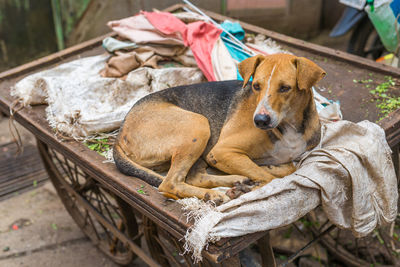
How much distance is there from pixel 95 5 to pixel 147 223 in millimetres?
4042

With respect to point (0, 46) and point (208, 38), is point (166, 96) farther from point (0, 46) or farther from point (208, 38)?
point (0, 46)

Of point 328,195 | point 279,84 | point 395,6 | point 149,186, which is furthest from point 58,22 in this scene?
point 328,195

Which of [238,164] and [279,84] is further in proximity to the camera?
[238,164]

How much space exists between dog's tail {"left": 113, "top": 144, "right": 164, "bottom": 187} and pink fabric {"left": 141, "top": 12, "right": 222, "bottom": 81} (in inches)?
42.5

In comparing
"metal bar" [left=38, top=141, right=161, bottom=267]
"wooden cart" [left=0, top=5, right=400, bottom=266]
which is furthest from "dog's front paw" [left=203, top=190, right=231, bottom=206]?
"metal bar" [left=38, top=141, right=161, bottom=267]

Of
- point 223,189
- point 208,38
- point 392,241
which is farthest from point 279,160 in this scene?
point 392,241

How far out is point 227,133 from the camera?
2584mm

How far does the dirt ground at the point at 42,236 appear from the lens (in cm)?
394

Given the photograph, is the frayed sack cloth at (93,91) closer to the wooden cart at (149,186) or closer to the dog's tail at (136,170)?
the wooden cart at (149,186)

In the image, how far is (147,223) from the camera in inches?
120

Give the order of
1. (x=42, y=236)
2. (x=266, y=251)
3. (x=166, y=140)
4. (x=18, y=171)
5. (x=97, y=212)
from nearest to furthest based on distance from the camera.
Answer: (x=166, y=140)
(x=266, y=251)
(x=97, y=212)
(x=42, y=236)
(x=18, y=171)

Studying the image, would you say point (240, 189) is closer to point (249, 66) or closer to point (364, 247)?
point (249, 66)

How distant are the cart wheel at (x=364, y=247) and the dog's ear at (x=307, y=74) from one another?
1.78m

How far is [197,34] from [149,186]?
168 centimetres
